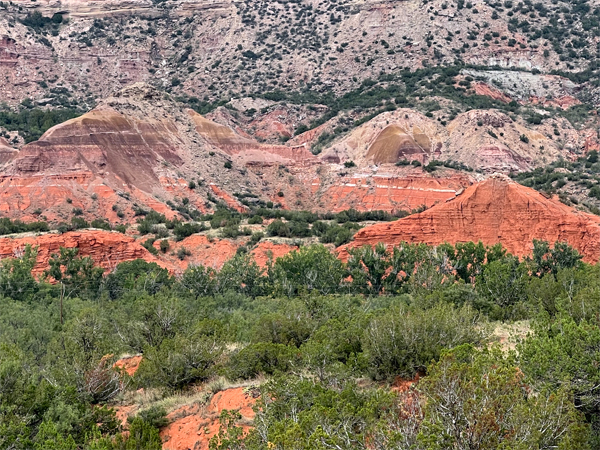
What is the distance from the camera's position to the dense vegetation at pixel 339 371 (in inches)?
380

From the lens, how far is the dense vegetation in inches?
380

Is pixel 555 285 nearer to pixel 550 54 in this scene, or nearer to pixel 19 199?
pixel 19 199

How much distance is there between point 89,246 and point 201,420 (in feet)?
128

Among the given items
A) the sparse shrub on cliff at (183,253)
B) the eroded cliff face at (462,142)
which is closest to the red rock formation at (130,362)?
the sparse shrub on cliff at (183,253)

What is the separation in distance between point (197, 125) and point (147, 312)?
69.6 m

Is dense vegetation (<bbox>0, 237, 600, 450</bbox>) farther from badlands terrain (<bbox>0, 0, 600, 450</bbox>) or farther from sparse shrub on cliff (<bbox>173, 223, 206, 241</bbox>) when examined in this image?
sparse shrub on cliff (<bbox>173, 223, 206, 241</bbox>)

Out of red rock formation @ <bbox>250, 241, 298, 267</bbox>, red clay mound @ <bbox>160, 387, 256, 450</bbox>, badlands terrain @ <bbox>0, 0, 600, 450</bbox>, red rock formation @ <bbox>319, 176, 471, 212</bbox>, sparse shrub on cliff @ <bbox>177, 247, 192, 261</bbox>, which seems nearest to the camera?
badlands terrain @ <bbox>0, 0, 600, 450</bbox>

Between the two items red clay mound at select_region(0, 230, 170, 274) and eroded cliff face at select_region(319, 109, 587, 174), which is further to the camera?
eroded cliff face at select_region(319, 109, 587, 174)

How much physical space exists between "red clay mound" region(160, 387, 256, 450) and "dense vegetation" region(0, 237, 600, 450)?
0.51 meters

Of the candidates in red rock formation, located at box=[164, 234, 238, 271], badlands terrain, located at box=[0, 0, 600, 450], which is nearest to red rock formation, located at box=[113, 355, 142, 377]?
badlands terrain, located at box=[0, 0, 600, 450]

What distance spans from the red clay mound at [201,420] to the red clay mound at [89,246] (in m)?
36.6

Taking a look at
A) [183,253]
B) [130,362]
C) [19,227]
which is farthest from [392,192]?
[130,362]

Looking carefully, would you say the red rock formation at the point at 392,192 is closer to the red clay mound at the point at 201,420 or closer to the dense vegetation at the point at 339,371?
the dense vegetation at the point at 339,371

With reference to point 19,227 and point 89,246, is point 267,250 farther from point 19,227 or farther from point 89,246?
point 19,227
